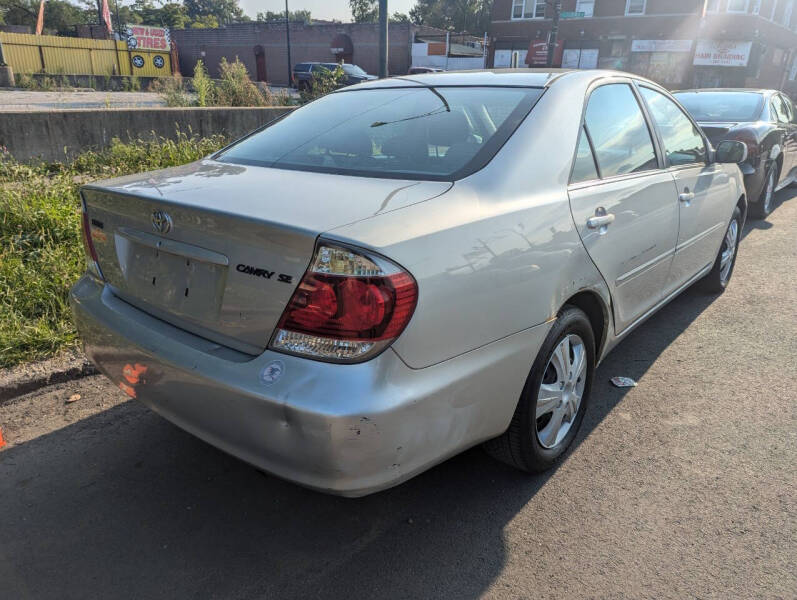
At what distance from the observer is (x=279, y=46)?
5438 cm

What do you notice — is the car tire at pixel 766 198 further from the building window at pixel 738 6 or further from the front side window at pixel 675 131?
the building window at pixel 738 6

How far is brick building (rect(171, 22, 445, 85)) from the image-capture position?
5094 cm

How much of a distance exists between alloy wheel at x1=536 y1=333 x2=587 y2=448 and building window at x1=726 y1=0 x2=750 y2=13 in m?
42.0

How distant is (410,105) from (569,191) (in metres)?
0.95

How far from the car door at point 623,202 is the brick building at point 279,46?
48455 mm

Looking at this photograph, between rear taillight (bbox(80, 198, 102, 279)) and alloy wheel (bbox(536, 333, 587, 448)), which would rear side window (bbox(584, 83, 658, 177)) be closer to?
alloy wheel (bbox(536, 333, 587, 448))

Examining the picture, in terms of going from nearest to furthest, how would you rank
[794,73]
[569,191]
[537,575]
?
[537,575], [569,191], [794,73]

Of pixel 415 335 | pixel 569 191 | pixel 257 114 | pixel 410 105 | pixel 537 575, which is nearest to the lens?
pixel 415 335

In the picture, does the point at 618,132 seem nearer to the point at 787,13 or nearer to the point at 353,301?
the point at 353,301

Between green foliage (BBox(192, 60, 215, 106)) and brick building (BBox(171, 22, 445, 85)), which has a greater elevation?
brick building (BBox(171, 22, 445, 85))

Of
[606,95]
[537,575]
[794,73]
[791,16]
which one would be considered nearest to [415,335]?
[537,575]

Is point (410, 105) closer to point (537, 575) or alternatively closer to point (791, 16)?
point (537, 575)

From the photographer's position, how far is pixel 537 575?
6.94 feet

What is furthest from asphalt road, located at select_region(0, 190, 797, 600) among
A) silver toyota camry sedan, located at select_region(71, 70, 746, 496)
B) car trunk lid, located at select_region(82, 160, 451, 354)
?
car trunk lid, located at select_region(82, 160, 451, 354)
